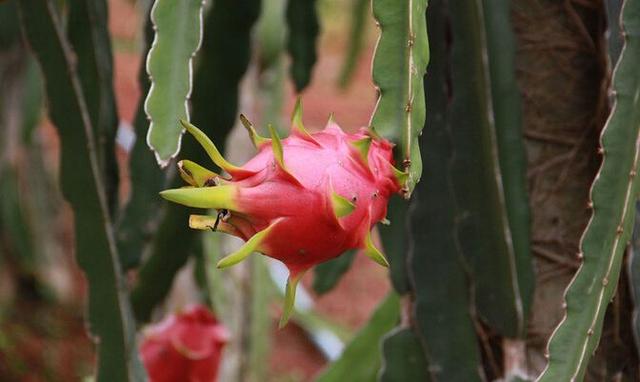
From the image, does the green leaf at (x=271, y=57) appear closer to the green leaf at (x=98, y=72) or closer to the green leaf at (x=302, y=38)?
the green leaf at (x=302, y=38)

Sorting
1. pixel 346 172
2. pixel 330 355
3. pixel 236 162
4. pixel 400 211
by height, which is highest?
pixel 346 172

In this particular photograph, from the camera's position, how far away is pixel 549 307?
0.84m

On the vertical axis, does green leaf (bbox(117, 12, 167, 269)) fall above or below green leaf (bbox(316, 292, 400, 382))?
above

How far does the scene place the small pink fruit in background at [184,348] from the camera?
1173 millimetres

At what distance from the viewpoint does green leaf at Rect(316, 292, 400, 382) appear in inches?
47.7

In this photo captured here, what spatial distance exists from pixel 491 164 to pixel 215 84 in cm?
32

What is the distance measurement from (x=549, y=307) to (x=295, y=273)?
367 mm

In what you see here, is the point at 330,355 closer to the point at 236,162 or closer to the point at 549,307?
the point at 236,162

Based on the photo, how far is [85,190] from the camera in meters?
0.90

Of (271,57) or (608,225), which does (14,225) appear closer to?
(271,57)

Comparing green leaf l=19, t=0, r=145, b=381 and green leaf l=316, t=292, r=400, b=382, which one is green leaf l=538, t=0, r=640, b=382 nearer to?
green leaf l=19, t=0, r=145, b=381

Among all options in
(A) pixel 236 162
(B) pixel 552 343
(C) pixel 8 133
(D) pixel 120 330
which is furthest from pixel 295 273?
(C) pixel 8 133

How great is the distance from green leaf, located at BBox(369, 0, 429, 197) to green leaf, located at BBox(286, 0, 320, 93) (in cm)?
49

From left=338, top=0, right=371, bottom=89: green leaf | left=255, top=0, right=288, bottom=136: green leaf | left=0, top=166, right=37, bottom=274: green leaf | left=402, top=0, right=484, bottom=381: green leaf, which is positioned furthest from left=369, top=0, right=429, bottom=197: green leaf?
left=0, top=166, right=37, bottom=274: green leaf
